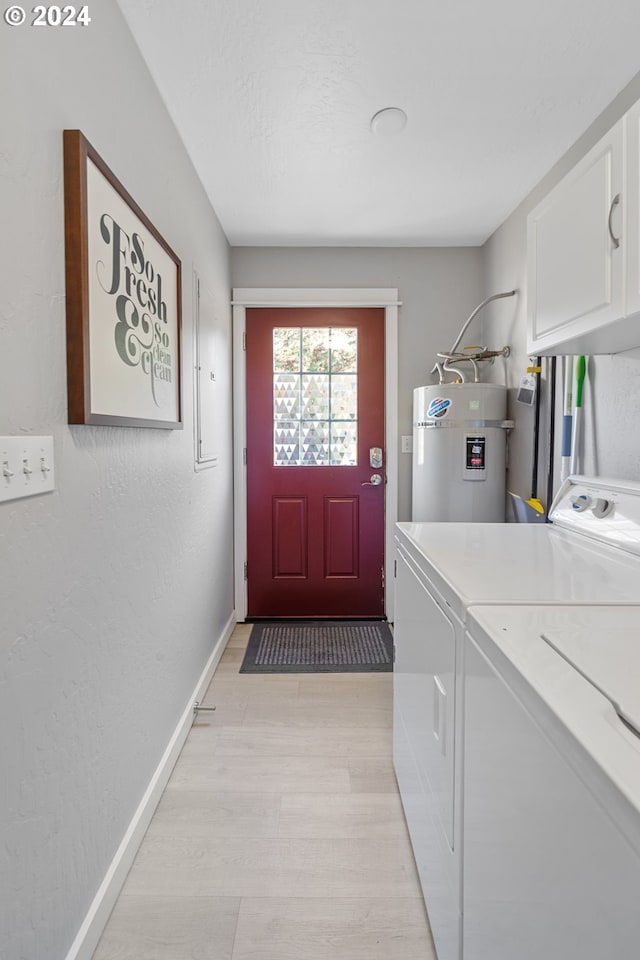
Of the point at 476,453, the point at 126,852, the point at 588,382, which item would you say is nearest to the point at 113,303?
the point at 126,852

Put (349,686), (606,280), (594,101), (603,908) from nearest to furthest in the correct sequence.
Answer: (603,908) → (606,280) → (594,101) → (349,686)

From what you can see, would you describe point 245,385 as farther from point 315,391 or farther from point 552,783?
point 552,783

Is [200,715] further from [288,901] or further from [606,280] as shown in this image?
[606,280]

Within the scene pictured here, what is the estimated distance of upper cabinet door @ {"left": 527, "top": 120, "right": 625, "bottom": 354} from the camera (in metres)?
1.25

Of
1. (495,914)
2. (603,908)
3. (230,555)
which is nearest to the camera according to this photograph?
(603,908)

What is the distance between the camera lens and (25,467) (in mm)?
909

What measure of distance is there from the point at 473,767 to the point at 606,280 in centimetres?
116

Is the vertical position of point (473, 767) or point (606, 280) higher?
point (606, 280)

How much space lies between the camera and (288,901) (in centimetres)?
133

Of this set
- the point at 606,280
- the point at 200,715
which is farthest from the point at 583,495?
the point at 200,715

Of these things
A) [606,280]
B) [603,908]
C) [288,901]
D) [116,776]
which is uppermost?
[606,280]

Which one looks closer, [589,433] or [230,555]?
[589,433]

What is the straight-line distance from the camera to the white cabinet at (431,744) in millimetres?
1040

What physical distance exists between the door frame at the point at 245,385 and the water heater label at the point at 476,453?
0.60m
